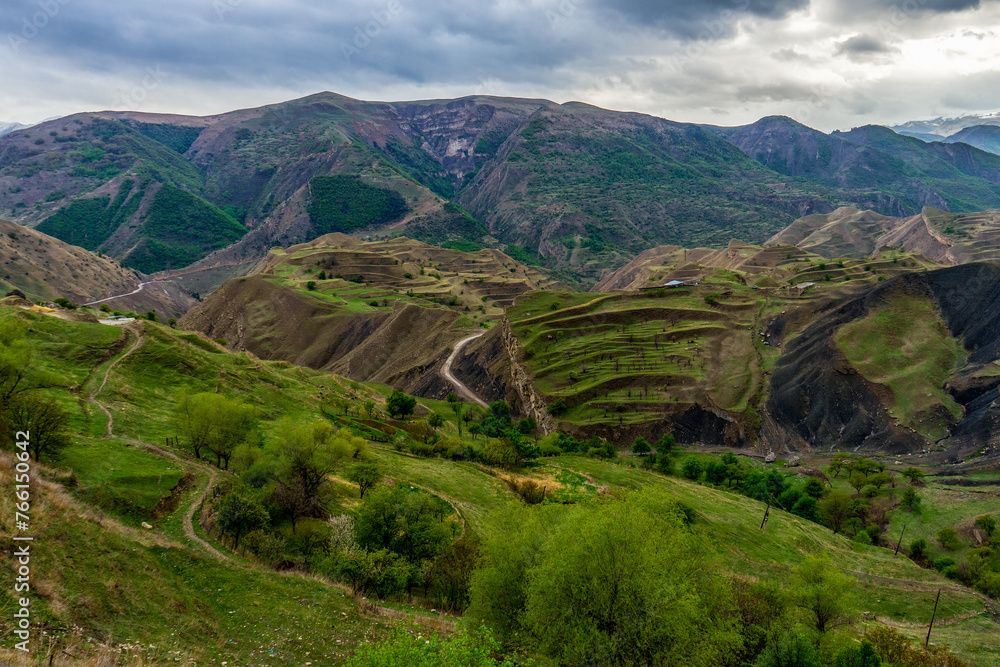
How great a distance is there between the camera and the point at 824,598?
2916 centimetres

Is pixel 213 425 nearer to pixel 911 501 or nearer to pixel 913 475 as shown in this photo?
pixel 911 501

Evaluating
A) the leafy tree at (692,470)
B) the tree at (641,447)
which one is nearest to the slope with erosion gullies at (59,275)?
the tree at (641,447)

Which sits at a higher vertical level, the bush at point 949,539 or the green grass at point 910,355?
the green grass at point 910,355

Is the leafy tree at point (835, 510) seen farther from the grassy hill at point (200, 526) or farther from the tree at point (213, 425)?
the tree at point (213, 425)

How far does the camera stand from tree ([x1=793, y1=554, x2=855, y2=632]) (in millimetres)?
29109

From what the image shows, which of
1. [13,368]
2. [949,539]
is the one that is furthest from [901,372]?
[13,368]

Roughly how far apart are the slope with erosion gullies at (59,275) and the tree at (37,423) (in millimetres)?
156408

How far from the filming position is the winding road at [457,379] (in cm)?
10488

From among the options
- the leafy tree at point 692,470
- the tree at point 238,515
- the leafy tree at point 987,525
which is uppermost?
the tree at point 238,515

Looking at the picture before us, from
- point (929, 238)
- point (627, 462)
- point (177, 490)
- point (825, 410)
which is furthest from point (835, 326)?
point (929, 238)

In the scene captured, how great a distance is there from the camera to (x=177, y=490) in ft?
99.6

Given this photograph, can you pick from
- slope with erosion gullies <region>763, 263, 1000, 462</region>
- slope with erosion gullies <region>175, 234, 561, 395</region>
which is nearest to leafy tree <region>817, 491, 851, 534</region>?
slope with erosion gullies <region>763, 263, 1000, 462</region>

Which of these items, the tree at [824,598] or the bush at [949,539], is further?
the bush at [949,539]

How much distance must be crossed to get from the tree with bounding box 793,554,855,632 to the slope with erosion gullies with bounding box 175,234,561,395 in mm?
84577
